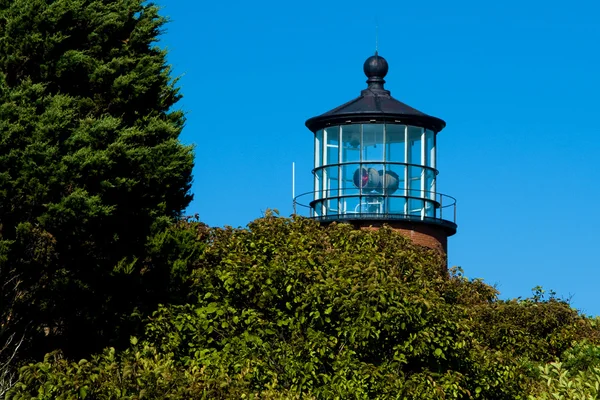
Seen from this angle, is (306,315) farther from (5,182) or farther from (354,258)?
(5,182)

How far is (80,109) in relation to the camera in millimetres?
21672

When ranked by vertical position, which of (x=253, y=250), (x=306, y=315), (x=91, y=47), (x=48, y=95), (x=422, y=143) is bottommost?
(x=306, y=315)

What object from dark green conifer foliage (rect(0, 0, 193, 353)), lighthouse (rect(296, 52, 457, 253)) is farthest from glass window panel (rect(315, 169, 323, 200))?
dark green conifer foliage (rect(0, 0, 193, 353))

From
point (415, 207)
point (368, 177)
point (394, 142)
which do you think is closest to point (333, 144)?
point (368, 177)

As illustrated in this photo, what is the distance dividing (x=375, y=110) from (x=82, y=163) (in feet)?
48.0

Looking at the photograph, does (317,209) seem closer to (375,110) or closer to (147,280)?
(375,110)

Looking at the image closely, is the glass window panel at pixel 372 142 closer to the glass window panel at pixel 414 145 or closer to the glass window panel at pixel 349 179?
the glass window panel at pixel 349 179

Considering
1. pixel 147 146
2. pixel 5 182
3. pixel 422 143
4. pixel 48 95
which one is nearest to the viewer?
pixel 5 182

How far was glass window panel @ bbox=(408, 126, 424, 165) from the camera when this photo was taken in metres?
34.0

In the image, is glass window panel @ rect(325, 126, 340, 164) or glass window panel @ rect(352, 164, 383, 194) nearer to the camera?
glass window panel @ rect(352, 164, 383, 194)

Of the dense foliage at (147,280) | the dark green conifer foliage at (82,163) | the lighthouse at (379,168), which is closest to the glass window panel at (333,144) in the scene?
the lighthouse at (379,168)

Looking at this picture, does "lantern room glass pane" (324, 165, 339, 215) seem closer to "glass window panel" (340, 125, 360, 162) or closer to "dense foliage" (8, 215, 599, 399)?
"glass window panel" (340, 125, 360, 162)

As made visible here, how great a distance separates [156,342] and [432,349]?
4.38 meters

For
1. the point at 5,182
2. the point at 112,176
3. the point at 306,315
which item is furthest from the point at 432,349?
the point at 5,182
